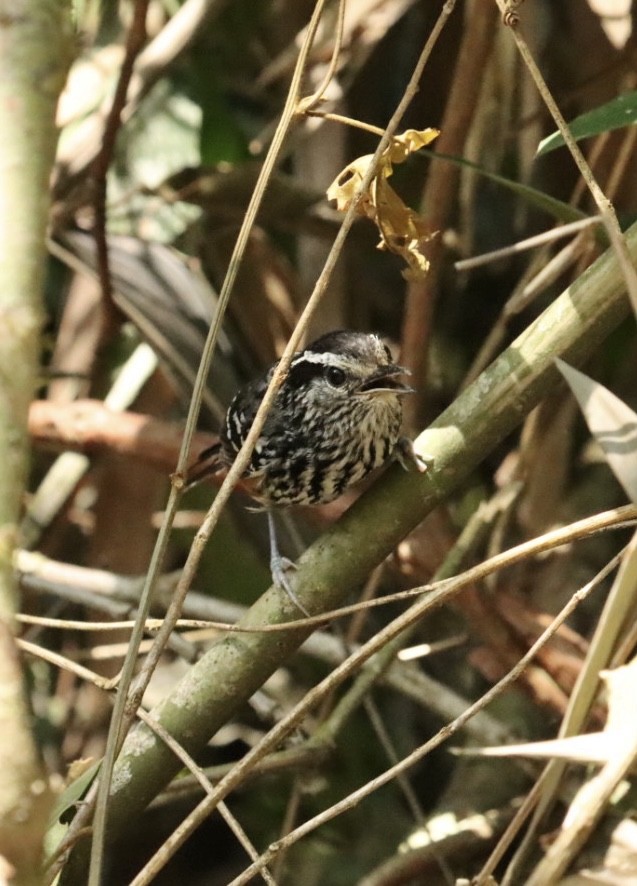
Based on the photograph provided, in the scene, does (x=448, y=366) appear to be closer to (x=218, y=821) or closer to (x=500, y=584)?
(x=500, y=584)

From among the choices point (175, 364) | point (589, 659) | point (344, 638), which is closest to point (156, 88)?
point (175, 364)

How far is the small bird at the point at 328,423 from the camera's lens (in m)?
2.02

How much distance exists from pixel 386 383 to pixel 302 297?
1.02 meters

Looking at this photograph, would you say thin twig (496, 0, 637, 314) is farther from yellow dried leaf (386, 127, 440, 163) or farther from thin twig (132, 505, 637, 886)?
thin twig (132, 505, 637, 886)

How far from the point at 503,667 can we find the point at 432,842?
378 mm

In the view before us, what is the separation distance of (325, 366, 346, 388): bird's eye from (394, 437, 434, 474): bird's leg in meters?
0.24

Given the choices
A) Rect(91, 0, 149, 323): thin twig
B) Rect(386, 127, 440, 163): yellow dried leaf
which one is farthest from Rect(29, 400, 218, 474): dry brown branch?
Rect(386, 127, 440, 163): yellow dried leaf

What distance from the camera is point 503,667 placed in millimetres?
2260

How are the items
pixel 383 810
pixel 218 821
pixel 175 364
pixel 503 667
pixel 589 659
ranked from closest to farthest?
pixel 589 659 → pixel 503 667 → pixel 175 364 → pixel 383 810 → pixel 218 821

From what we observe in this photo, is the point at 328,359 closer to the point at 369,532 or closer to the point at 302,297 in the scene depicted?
the point at 369,532

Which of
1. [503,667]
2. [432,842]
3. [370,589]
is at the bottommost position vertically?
[432,842]

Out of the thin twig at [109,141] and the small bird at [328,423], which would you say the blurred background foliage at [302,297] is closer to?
the thin twig at [109,141]

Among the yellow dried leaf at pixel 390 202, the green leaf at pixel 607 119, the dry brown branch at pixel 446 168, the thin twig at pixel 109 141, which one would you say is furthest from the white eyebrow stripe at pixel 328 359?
the thin twig at pixel 109 141

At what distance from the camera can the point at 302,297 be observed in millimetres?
3016
